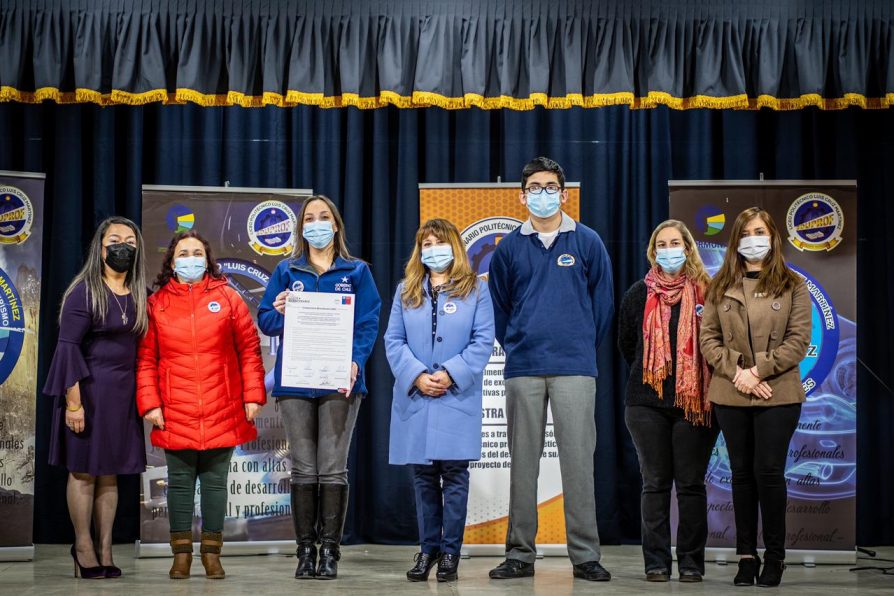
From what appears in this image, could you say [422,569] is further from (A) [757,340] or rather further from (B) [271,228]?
(B) [271,228]

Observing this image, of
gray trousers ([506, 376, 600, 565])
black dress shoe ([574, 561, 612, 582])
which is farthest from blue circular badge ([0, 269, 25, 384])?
black dress shoe ([574, 561, 612, 582])

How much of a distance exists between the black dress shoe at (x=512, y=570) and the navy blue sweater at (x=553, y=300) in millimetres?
763

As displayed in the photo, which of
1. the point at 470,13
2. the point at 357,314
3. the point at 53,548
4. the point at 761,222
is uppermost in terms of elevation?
the point at 470,13

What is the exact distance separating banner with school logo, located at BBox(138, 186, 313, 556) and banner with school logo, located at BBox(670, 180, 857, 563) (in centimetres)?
200

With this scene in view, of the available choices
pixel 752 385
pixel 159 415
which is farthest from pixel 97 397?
pixel 752 385

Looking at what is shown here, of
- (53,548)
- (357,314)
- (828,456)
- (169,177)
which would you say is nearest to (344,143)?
(169,177)

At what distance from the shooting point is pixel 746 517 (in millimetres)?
4059

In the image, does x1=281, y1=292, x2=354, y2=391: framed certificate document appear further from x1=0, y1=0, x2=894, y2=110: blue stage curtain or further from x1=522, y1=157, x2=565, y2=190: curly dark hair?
x1=0, y1=0, x2=894, y2=110: blue stage curtain

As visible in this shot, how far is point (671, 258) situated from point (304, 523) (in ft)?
6.07

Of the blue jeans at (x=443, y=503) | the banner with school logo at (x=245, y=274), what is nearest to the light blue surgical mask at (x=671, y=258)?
the blue jeans at (x=443, y=503)

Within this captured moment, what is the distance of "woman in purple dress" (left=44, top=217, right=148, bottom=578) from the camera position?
4.25 m

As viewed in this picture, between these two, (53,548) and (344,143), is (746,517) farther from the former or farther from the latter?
(53,548)

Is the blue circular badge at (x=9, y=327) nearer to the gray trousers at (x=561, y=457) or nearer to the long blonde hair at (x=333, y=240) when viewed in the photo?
the long blonde hair at (x=333, y=240)

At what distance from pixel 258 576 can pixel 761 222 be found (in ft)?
8.36
